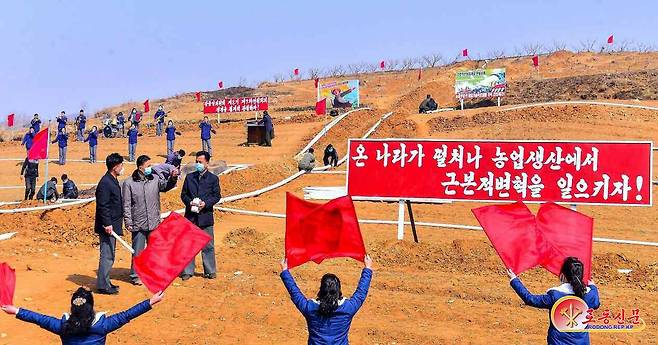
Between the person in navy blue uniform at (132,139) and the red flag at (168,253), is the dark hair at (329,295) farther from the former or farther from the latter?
the person in navy blue uniform at (132,139)

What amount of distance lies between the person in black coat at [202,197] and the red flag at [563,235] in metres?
5.22

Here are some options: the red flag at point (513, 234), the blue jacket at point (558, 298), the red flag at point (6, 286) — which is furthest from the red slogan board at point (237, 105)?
the blue jacket at point (558, 298)

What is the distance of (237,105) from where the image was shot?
41.1m

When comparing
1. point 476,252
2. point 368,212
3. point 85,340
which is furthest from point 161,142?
point 85,340

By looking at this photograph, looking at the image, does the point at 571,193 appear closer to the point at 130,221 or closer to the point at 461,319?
the point at 461,319

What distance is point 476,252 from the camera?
39.5ft

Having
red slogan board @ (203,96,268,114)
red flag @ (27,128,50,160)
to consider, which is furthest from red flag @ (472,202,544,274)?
red slogan board @ (203,96,268,114)

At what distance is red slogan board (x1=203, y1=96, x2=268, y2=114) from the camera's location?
132 feet

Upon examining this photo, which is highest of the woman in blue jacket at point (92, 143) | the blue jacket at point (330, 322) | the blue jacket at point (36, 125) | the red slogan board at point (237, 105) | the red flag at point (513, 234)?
the red slogan board at point (237, 105)

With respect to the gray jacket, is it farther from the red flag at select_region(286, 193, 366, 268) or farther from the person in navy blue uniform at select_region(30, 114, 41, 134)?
the person in navy blue uniform at select_region(30, 114, 41, 134)

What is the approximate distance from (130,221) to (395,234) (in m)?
6.45

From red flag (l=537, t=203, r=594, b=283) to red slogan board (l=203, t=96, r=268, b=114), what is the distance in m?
33.7

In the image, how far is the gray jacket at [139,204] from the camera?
9766 mm

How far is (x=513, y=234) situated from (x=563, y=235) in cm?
68
